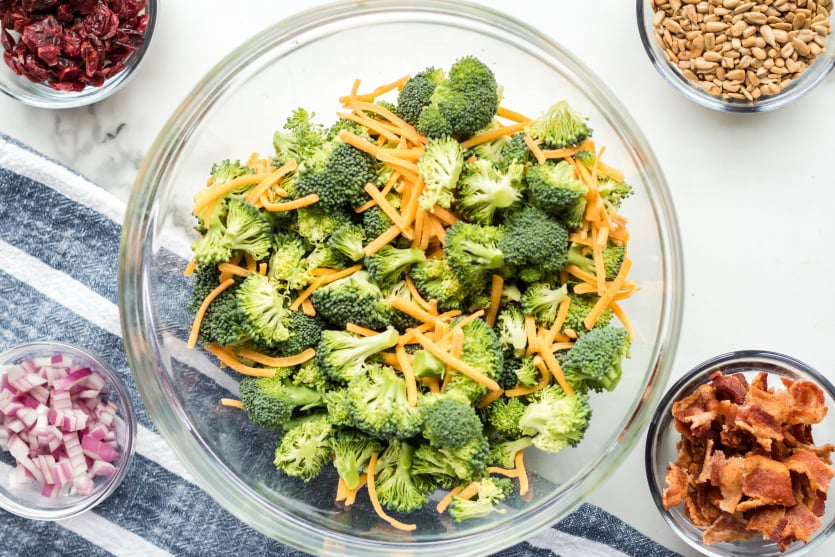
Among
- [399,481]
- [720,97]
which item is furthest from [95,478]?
[720,97]

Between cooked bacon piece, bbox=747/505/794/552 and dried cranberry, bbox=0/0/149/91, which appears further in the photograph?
dried cranberry, bbox=0/0/149/91

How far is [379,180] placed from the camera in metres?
2.09

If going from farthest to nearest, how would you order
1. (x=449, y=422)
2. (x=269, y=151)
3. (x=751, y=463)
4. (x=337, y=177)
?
(x=269, y=151) < (x=751, y=463) < (x=337, y=177) < (x=449, y=422)

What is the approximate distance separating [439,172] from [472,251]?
0.20 meters

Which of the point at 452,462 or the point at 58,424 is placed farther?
the point at 58,424

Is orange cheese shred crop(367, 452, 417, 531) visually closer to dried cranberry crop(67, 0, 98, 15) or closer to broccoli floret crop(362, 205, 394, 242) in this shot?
broccoli floret crop(362, 205, 394, 242)

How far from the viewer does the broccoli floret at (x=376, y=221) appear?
2.07 metres

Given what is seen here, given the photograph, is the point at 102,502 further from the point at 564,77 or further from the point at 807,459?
the point at 807,459

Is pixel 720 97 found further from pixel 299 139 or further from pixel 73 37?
pixel 73 37

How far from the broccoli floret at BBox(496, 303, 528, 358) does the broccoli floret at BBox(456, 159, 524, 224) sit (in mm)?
231

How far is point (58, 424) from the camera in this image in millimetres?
2406

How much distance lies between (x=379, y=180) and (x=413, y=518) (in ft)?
2.86

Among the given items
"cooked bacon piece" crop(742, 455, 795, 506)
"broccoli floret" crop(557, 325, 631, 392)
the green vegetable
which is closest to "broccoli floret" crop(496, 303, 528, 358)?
the green vegetable

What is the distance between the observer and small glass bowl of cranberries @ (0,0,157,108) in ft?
7.96
